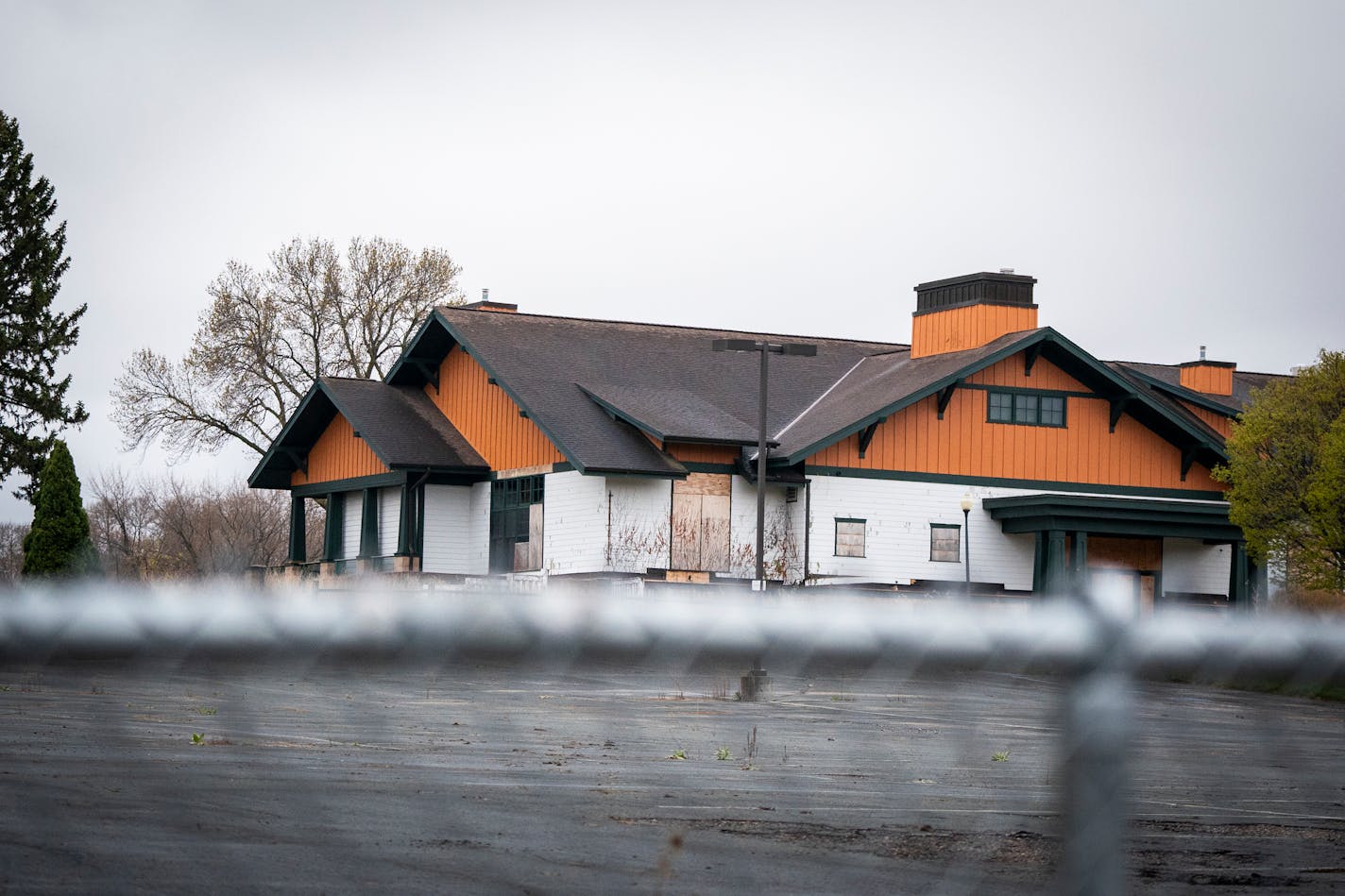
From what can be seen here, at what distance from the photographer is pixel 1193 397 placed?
1416 inches

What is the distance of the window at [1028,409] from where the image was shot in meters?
32.9

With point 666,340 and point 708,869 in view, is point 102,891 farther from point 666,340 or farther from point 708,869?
point 666,340

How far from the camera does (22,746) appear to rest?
9.45 meters

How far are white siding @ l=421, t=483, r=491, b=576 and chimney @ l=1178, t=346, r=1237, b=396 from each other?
51.3ft

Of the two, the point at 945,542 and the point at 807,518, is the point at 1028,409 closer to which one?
the point at 945,542

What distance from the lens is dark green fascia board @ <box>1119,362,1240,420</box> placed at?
35531 mm

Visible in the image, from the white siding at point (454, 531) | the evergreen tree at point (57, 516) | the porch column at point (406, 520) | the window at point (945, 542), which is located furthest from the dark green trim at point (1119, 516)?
the evergreen tree at point (57, 516)

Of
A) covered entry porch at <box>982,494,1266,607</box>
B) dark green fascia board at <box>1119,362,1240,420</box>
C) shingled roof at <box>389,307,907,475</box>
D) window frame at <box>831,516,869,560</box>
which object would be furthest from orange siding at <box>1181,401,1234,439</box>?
window frame at <box>831,516,869,560</box>

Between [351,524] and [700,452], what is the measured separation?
9668 millimetres

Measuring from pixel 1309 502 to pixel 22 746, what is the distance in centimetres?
2132

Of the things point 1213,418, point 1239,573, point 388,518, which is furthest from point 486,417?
point 1213,418

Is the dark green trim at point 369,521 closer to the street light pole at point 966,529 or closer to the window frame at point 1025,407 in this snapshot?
the street light pole at point 966,529

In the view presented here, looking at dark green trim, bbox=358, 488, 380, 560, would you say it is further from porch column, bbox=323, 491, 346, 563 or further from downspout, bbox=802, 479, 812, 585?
downspout, bbox=802, 479, 812, 585

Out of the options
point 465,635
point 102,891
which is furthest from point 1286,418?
point 465,635
